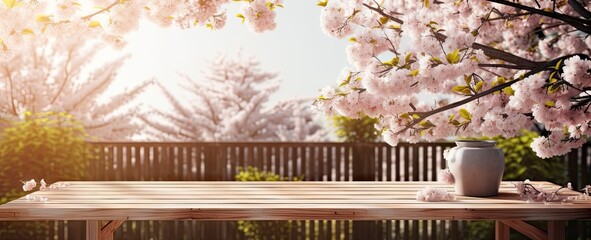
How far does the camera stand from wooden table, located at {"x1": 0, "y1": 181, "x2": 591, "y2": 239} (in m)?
2.79

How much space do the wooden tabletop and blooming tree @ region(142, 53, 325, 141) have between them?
7882 millimetres

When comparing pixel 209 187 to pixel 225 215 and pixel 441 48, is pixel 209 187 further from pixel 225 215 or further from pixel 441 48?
pixel 441 48

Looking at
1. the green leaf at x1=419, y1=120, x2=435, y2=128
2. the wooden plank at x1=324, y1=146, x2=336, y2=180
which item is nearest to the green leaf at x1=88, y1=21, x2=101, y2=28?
the green leaf at x1=419, y1=120, x2=435, y2=128

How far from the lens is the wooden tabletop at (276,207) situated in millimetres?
2785

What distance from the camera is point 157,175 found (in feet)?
18.4

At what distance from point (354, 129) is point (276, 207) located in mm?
3291

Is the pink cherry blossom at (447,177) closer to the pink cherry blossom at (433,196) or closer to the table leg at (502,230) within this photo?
the pink cherry blossom at (433,196)

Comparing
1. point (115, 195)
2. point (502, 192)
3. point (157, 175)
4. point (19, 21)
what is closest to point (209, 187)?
point (115, 195)

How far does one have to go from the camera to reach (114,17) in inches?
129

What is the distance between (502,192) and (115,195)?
180 cm

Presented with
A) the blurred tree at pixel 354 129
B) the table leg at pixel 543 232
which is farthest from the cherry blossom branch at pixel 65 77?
the table leg at pixel 543 232

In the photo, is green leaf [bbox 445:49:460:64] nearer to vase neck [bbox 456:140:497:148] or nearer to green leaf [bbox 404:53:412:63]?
green leaf [bbox 404:53:412:63]

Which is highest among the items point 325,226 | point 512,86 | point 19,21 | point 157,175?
point 19,21

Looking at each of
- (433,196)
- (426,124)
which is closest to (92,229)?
(433,196)
